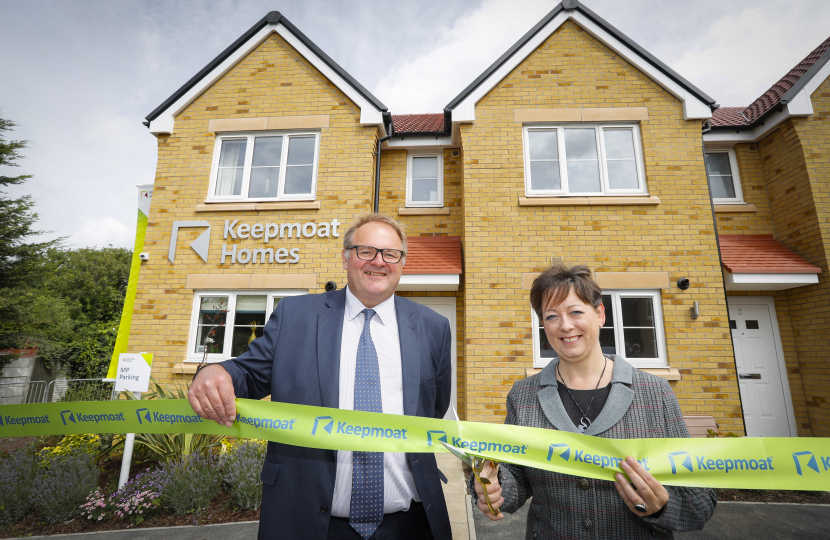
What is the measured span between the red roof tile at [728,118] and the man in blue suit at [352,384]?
937 cm

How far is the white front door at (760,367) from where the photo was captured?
7164 mm

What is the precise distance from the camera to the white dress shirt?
1836mm

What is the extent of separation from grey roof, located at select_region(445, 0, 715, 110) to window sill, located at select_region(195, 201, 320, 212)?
11.1 ft

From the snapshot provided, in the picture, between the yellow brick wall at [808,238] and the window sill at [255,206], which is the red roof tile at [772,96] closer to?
the yellow brick wall at [808,238]

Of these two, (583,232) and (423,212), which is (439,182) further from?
(583,232)

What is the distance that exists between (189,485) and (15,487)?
1.97 metres

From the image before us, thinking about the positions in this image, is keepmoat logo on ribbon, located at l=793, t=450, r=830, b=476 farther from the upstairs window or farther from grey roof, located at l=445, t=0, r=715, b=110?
the upstairs window

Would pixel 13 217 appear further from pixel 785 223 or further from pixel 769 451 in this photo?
pixel 785 223

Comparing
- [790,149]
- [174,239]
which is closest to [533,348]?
[790,149]

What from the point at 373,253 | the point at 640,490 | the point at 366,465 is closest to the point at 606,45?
the point at 373,253

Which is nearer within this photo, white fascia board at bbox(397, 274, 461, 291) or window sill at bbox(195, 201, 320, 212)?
white fascia board at bbox(397, 274, 461, 291)

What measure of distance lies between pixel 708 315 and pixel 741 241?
7.61 feet

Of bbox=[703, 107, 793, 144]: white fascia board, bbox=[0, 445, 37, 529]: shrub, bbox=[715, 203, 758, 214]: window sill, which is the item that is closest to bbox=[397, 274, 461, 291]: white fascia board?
bbox=[0, 445, 37, 529]: shrub

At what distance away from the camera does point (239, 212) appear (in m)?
7.43
